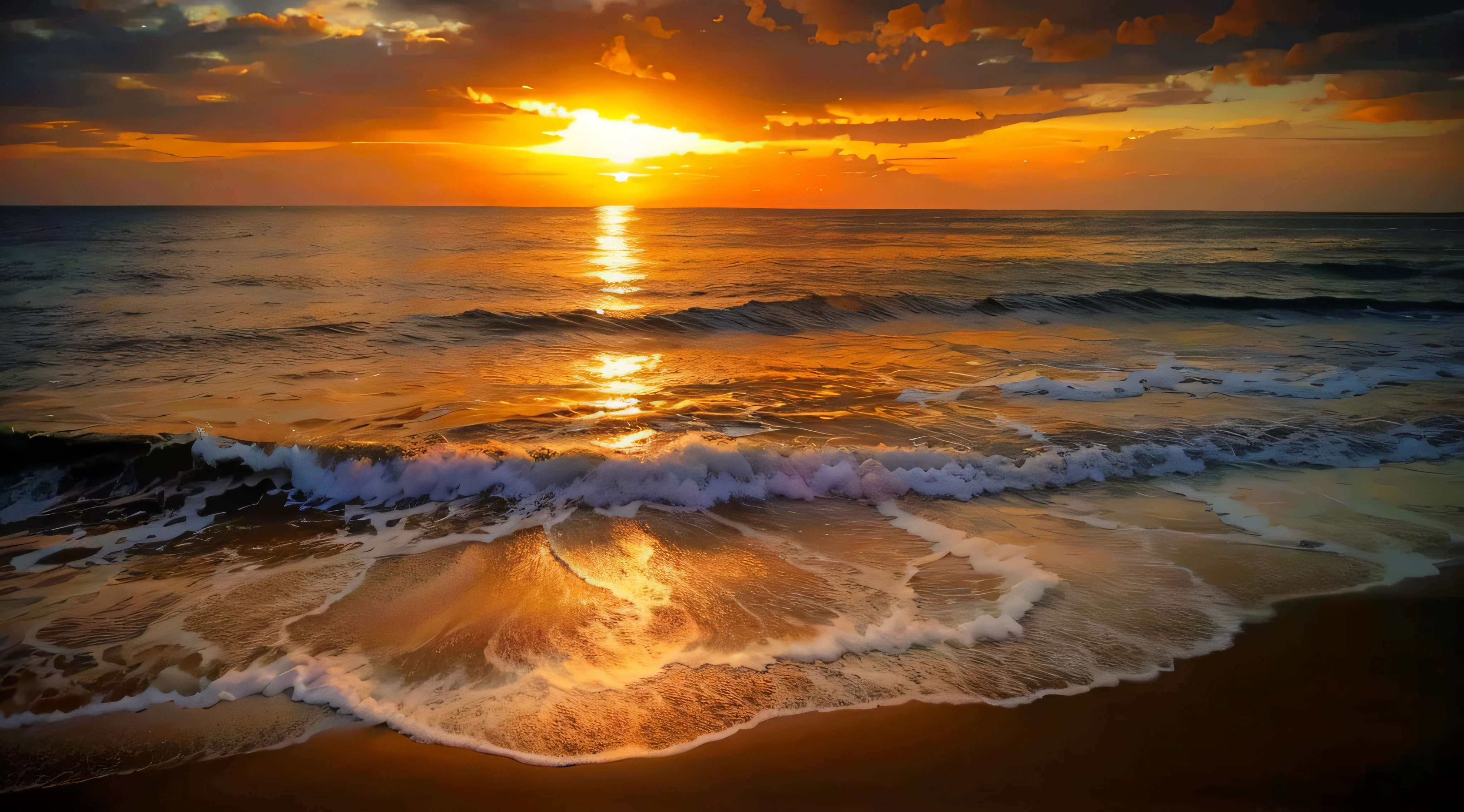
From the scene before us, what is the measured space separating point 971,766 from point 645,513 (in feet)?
11.9

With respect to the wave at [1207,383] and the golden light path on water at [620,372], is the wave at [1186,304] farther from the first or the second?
the golden light path on water at [620,372]

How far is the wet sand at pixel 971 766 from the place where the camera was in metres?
2.86

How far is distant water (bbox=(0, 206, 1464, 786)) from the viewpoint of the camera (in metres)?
3.64

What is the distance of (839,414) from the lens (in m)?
8.75

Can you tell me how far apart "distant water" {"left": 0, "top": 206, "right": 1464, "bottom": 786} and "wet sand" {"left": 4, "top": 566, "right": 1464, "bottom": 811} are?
0.15 metres

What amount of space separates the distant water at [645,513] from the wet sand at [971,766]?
0.15 meters

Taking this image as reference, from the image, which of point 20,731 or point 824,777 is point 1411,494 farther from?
point 20,731

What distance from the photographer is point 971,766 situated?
303 centimetres

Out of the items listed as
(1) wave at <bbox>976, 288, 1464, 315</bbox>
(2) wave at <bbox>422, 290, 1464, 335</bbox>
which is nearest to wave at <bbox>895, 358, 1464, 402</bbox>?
(2) wave at <bbox>422, 290, 1464, 335</bbox>

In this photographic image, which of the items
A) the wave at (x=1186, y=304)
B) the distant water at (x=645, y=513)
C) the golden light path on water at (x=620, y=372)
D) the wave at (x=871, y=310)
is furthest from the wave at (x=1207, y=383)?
the wave at (x=1186, y=304)

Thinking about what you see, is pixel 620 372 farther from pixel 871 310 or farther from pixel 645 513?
pixel 871 310

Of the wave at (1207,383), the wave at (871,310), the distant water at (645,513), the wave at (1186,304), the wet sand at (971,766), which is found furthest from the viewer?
the wave at (1186,304)

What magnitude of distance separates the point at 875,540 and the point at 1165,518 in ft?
8.43

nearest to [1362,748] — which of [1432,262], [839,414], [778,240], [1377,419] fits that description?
[839,414]
